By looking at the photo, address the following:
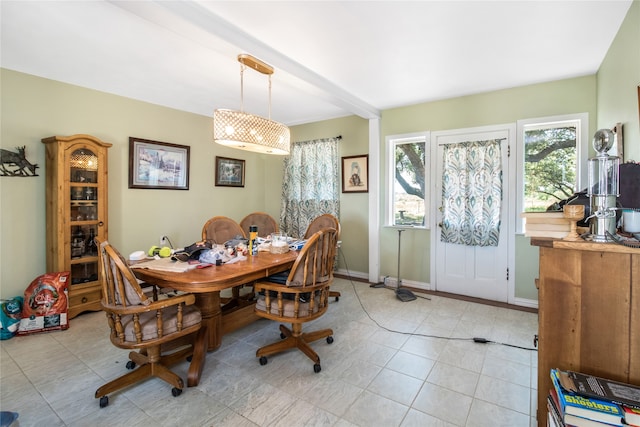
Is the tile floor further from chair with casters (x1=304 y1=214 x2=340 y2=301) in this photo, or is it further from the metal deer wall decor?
the metal deer wall decor

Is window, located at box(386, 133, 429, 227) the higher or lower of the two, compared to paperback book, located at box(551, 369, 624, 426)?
higher

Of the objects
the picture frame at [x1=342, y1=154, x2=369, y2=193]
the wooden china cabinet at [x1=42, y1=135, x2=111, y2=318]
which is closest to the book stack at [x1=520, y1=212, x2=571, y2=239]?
the picture frame at [x1=342, y1=154, x2=369, y2=193]

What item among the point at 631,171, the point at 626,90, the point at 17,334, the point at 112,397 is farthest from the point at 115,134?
the point at 626,90

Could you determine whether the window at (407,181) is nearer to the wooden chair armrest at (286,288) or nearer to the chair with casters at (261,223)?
the chair with casters at (261,223)

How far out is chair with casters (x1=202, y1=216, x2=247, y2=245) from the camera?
10.6 ft

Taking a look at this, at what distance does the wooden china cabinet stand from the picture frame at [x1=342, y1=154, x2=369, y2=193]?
10.0 ft

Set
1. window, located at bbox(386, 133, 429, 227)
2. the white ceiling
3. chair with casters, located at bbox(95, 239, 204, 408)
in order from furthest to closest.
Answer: window, located at bbox(386, 133, 429, 227), the white ceiling, chair with casters, located at bbox(95, 239, 204, 408)

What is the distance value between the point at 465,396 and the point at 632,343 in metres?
0.98

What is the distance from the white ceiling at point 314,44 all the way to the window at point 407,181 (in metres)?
0.72

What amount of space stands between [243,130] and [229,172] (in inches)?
96.7

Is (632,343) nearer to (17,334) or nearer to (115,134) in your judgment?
(17,334)

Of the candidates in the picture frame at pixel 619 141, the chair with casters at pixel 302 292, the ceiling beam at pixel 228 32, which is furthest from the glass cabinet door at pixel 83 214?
the picture frame at pixel 619 141

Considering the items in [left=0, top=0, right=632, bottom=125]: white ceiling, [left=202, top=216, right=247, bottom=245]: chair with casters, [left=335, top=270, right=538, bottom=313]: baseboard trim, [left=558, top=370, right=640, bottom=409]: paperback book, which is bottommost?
[left=335, top=270, right=538, bottom=313]: baseboard trim

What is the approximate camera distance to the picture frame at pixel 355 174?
4293mm
